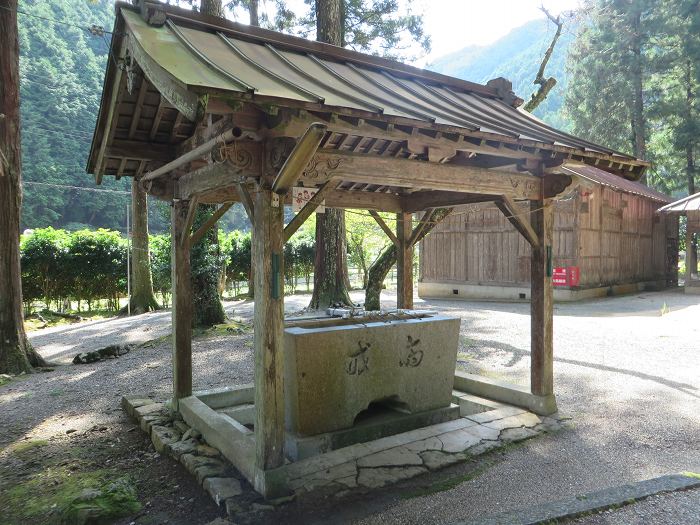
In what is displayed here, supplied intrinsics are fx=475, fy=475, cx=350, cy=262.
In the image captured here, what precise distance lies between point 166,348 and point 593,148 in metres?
7.69

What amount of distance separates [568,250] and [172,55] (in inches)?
563

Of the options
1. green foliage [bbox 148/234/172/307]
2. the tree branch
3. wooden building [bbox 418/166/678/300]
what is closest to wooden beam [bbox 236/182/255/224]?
the tree branch

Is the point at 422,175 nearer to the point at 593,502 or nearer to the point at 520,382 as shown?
the point at 593,502

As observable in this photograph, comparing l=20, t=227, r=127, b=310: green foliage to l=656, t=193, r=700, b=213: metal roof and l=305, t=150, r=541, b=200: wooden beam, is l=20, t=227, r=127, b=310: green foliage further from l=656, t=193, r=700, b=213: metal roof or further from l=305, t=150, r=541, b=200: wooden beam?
l=656, t=193, r=700, b=213: metal roof

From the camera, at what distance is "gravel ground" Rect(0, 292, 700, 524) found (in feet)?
11.3

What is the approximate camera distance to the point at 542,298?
5.00m

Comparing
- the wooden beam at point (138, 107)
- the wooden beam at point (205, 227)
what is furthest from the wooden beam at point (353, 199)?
the wooden beam at point (138, 107)

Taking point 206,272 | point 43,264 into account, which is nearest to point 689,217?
point 206,272

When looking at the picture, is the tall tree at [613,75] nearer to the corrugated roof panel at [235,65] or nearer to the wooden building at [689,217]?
the wooden building at [689,217]

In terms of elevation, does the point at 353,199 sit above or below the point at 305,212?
above

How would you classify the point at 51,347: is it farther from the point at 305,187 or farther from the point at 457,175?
the point at 457,175

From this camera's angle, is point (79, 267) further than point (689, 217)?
No

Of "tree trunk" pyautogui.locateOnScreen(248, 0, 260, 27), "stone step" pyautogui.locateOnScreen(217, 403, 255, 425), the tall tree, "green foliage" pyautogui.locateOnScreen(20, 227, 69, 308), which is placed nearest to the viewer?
"stone step" pyautogui.locateOnScreen(217, 403, 255, 425)

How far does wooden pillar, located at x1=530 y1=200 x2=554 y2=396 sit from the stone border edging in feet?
5.20
